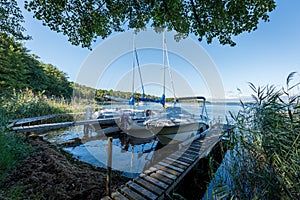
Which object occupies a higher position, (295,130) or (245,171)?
(295,130)

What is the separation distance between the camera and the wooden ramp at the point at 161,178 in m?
2.07

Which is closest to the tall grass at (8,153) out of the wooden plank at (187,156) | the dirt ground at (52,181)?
the dirt ground at (52,181)

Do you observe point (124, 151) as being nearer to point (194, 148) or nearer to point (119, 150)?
point (119, 150)

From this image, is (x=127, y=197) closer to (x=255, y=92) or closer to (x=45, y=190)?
(x=45, y=190)

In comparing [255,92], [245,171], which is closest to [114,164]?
[245,171]

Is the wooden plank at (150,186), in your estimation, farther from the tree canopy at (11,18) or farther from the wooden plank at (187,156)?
the tree canopy at (11,18)

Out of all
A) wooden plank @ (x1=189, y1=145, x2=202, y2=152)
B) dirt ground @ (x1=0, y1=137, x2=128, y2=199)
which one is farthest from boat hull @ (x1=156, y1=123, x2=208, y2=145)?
dirt ground @ (x1=0, y1=137, x2=128, y2=199)

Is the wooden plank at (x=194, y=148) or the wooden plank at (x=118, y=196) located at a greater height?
the wooden plank at (x=118, y=196)

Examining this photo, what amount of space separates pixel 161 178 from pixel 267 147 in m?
1.87

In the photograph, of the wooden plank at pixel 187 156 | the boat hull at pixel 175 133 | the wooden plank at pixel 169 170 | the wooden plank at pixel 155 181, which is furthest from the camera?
the boat hull at pixel 175 133

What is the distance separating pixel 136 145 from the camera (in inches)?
227

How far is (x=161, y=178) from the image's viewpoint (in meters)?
2.52

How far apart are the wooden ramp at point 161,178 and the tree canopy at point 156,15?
2.68m

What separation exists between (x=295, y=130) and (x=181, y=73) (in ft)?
35.6
